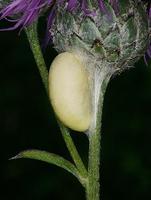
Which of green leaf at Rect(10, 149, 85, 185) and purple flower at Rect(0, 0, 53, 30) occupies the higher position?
purple flower at Rect(0, 0, 53, 30)

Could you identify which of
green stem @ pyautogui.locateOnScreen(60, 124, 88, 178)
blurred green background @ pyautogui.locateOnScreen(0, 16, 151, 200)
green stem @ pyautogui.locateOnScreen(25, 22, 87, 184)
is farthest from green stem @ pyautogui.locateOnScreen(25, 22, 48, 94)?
blurred green background @ pyautogui.locateOnScreen(0, 16, 151, 200)

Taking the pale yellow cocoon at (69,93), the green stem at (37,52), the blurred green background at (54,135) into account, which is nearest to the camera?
the pale yellow cocoon at (69,93)

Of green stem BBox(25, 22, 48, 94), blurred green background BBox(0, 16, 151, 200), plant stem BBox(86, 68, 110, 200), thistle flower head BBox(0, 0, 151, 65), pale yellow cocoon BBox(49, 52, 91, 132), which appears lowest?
blurred green background BBox(0, 16, 151, 200)

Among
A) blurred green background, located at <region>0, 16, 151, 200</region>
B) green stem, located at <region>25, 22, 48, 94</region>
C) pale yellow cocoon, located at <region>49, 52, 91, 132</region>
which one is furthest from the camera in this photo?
blurred green background, located at <region>0, 16, 151, 200</region>

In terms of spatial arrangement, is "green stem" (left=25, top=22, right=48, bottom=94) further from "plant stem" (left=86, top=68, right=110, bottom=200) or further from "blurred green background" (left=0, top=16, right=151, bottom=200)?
"blurred green background" (left=0, top=16, right=151, bottom=200)

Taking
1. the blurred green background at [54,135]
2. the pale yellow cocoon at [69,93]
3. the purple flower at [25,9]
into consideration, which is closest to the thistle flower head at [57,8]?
the purple flower at [25,9]

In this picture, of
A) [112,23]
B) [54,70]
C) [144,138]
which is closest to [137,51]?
[112,23]

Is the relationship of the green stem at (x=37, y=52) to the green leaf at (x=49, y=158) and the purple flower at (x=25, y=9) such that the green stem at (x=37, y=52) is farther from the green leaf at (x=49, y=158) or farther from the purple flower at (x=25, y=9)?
the green leaf at (x=49, y=158)
